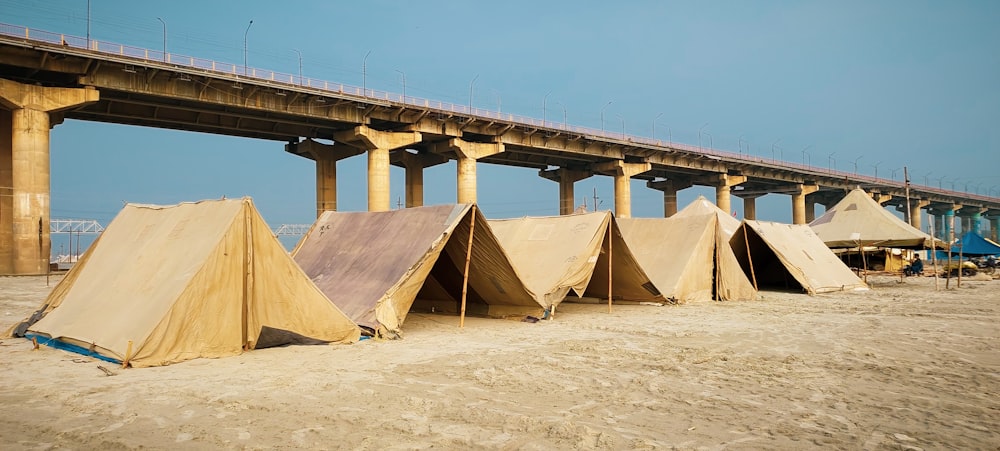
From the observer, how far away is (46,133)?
31.1 m

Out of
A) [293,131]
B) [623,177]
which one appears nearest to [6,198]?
[293,131]

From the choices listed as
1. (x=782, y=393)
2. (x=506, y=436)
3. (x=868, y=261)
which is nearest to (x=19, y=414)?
(x=506, y=436)

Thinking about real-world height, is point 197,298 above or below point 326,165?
below

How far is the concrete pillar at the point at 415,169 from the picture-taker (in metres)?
54.5

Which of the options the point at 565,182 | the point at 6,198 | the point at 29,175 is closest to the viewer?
the point at 29,175

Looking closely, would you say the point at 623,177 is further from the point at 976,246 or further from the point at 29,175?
the point at 29,175

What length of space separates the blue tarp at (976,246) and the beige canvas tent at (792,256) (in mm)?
20818

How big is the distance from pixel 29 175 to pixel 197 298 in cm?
2830

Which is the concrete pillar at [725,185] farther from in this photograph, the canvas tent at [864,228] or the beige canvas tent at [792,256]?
the beige canvas tent at [792,256]

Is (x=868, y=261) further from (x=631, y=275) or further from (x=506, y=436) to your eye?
(x=506, y=436)

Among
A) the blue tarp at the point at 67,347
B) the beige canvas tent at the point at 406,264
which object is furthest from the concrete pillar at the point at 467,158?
the blue tarp at the point at 67,347

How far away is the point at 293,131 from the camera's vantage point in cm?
4597

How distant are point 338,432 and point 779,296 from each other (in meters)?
17.3

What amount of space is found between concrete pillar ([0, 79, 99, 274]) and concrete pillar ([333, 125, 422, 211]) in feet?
57.5
